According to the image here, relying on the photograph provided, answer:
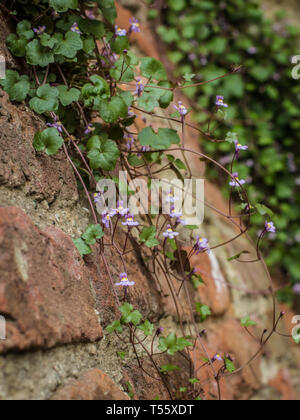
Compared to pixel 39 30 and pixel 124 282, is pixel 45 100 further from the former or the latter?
pixel 124 282

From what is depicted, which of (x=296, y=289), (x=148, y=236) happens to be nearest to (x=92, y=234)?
(x=148, y=236)

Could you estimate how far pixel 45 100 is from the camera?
0.97 meters

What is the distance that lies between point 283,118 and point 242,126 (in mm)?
310

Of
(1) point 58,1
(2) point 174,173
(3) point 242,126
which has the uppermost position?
(3) point 242,126

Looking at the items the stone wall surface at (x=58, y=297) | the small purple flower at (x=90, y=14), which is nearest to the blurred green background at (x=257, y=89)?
the small purple flower at (x=90, y=14)

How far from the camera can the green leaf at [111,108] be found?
1.02 metres

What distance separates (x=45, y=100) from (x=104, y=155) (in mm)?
189

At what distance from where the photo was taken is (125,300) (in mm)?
985

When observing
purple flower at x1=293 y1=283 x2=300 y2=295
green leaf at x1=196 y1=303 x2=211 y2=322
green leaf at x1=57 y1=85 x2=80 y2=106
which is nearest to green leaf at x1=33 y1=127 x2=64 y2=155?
green leaf at x1=57 y1=85 x2=80 y2=106

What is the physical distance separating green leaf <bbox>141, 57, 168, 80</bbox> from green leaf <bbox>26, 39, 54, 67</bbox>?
0.94ft

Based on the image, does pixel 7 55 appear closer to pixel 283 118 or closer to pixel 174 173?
pixel 174 173

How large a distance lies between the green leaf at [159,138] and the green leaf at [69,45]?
0.27 metres
